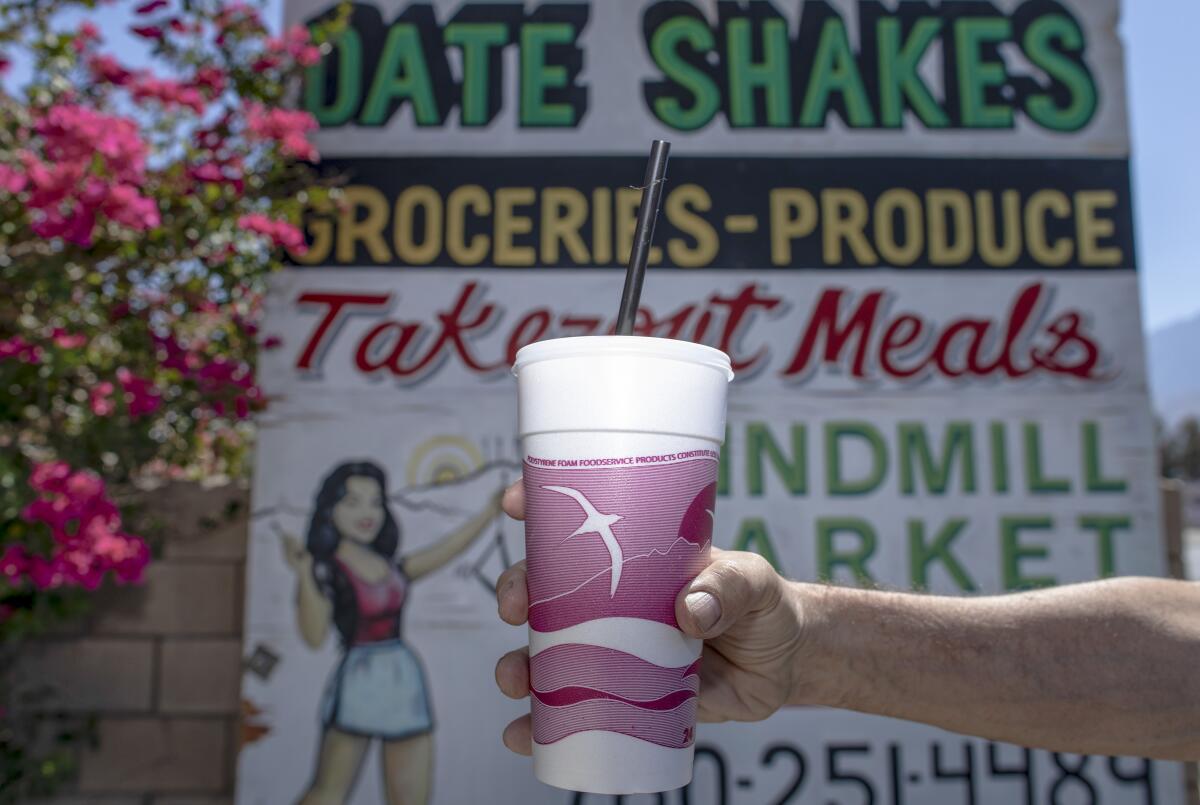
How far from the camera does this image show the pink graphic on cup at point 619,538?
119 cm

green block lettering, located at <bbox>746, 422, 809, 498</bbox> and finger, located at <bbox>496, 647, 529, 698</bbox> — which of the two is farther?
green block lettering, located at <bbox>746, 422, 809, 498</bbox>

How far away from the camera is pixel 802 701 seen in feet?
5.07

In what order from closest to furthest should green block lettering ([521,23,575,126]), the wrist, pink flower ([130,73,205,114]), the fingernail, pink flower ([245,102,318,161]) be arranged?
the fingernail
the wrist
pink flower ([130,73,205,114])
pink flower ([245,102,318,161])
green block lettering ([521,23,575,126])

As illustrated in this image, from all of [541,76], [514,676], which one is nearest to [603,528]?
[514,676]

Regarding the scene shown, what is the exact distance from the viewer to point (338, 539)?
3.43 m

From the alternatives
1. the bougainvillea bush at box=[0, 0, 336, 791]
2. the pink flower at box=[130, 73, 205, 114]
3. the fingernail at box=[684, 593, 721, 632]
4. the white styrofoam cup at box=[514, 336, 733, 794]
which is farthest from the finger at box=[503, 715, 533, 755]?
the pink flower at box=[130, 73, 205, 114]

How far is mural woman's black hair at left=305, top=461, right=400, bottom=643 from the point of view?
11.1 ft

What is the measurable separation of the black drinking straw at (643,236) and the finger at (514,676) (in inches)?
19.9

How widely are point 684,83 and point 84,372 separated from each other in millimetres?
2383

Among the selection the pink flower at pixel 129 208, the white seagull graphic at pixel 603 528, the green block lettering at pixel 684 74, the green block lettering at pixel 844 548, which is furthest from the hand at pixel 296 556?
the white seagull graphic at pixel 603 528

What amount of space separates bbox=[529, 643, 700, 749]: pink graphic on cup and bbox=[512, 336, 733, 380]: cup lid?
1.22 feet

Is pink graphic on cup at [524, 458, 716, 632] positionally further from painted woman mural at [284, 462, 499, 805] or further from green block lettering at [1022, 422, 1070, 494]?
green block lettering at [1022, 422, 1070, 494]

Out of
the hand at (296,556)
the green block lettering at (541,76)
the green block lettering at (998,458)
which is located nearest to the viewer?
the hand at (296,556)

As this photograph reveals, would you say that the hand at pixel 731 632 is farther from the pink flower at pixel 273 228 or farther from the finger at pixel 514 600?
the pink flower at pixel 273 228
